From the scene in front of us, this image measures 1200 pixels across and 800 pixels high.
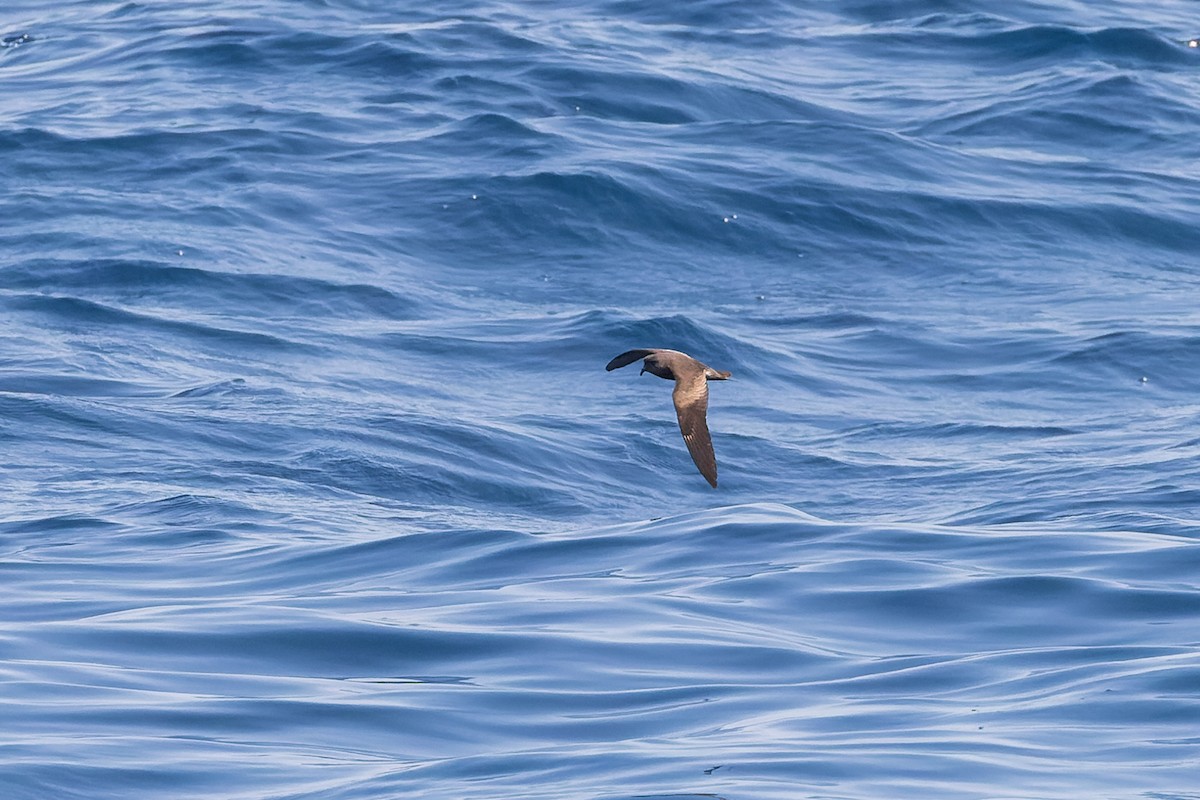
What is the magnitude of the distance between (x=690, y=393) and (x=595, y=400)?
22.2ft

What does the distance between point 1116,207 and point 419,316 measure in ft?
22.8

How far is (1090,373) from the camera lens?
51.5ft

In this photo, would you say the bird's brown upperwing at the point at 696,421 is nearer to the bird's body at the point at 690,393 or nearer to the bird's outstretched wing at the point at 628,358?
the bird's body at the point at 690,393

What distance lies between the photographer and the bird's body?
25.6 feet

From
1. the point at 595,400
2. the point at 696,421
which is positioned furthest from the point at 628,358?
the point at 595,400

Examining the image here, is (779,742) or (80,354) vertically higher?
(779,742)

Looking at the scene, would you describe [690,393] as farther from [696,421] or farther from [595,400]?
[595,400]

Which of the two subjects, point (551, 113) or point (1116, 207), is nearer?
point (1116, 207)

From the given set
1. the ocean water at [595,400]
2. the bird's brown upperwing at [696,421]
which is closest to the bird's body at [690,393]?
the bird's brown upperwing at [696,421]

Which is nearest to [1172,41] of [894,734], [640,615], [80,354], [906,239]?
[906,239]

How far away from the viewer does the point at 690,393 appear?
842 centimetres

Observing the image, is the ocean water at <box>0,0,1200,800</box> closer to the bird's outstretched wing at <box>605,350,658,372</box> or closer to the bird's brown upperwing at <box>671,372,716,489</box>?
the bird's brown upperwing at <box>671,372,716,489</box>

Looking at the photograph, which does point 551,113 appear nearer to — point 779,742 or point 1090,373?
point 1090,373

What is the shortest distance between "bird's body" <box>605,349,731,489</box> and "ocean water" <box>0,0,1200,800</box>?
0.90 meters
